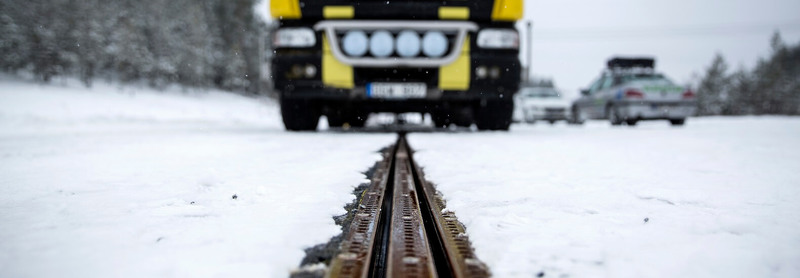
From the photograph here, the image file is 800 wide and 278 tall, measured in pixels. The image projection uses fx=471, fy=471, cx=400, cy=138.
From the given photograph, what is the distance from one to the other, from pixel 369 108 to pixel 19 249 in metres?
4.74

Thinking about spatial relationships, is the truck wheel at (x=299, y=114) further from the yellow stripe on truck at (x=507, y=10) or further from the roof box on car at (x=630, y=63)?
the roof box on car at (x=630, y=63)

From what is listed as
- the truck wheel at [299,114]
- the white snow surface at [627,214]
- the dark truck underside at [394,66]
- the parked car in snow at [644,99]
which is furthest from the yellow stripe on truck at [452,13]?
the parked car in snow at [644,99]

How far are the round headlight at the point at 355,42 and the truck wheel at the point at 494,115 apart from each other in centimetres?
175

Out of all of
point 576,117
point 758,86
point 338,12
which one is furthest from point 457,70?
point 758,86

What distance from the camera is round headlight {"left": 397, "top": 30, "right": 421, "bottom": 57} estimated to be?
16.3ft

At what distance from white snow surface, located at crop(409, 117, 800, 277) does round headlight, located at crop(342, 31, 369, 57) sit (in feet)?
7.29

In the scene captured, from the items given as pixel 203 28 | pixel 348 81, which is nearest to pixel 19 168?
pixel 348 81

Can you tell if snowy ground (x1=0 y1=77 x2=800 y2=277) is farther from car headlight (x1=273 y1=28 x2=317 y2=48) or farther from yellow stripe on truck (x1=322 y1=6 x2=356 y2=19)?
yellow stripe on truck (x1=322 y1=6 x2=356 y2=19)

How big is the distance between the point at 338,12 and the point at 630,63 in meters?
11.9

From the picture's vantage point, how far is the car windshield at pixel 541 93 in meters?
12.6

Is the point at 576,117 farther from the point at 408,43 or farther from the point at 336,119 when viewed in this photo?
the point at 408,43

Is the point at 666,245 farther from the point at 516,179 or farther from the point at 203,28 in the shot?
the point at 203,28

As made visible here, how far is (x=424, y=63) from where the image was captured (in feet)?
16.4

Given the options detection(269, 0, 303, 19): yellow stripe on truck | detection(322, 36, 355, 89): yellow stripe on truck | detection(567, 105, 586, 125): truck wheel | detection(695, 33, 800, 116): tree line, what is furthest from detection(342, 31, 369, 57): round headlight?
detection(695, 33, 800, 116): tree line
